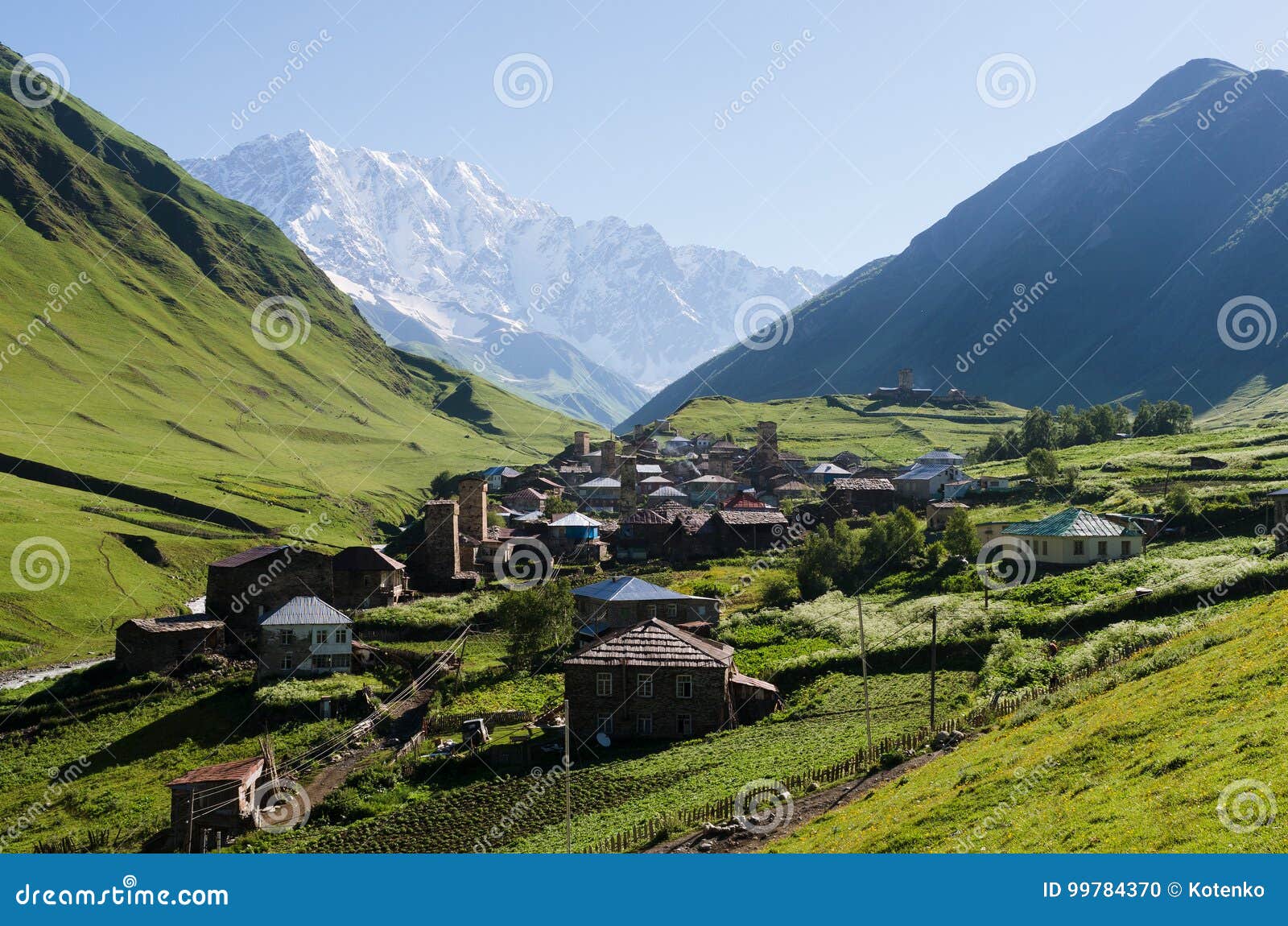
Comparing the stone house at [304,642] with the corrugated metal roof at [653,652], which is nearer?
the corrugated metal roof at [653,652]

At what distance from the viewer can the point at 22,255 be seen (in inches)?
7151

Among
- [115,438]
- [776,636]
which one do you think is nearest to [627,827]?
[776,636]

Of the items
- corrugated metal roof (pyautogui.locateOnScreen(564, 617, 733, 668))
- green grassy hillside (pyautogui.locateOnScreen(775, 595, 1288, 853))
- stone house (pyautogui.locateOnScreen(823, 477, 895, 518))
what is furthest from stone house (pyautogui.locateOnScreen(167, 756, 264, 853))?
stone house (pyautogui.locateOnScreen(823, 477, 895, 518))

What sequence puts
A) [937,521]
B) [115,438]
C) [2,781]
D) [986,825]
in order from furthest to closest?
[115,438] < [937,521] < [2,781] < [986,825]

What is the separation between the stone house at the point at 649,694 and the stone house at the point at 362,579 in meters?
32.6

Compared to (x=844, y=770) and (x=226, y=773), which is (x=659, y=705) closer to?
(x=844, y=770)

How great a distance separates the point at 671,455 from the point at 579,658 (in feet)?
365

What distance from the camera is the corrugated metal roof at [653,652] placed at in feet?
136

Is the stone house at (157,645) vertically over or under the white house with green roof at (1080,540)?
under

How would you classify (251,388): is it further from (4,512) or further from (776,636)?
(776,636)

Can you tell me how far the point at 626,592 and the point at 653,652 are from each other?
18.2 meters

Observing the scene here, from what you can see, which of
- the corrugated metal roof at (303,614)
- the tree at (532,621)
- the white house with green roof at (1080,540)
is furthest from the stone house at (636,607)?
the white house with green roof at (1080,540)

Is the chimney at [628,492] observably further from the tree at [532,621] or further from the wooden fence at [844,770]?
the wooden fence at [844,770]

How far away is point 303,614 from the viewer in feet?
181
